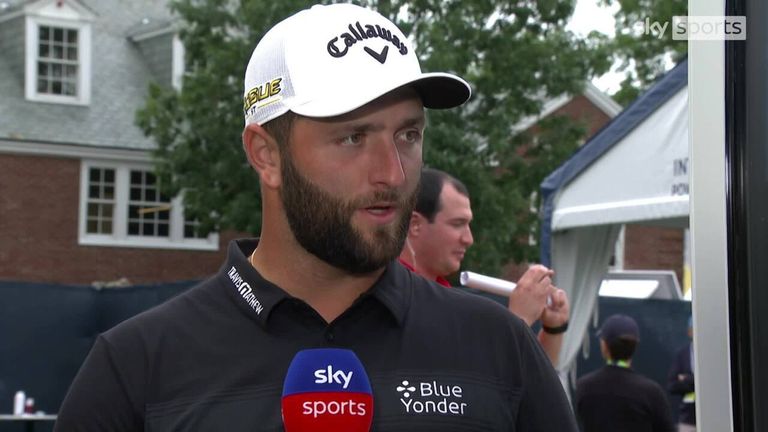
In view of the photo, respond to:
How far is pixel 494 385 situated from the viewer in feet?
7.18

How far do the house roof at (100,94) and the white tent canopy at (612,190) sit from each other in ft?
64.8

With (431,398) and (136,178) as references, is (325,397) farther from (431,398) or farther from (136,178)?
(136,178)

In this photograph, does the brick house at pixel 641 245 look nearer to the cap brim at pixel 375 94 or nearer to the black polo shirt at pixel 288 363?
the cap brim at pixel 375 94

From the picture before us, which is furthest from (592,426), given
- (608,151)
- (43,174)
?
(43,174)

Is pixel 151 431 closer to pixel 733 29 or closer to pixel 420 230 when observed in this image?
pixel 733 29

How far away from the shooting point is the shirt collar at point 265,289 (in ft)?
7.36

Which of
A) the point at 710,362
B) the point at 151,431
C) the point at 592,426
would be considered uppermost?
the point at 710,362

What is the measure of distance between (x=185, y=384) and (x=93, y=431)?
0.57 feet

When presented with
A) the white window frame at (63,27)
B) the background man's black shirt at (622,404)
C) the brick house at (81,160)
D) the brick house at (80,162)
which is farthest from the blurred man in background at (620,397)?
the white window frame at (63,27)

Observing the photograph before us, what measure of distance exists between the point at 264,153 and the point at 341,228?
27 cm

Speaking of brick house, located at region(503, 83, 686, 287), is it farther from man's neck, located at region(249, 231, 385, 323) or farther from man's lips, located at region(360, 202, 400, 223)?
man's lips, located at region(360, 202, 400, 223)

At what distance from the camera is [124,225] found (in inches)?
1136

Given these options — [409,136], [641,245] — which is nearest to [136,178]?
[641,245]

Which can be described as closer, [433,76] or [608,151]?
[433,76]
